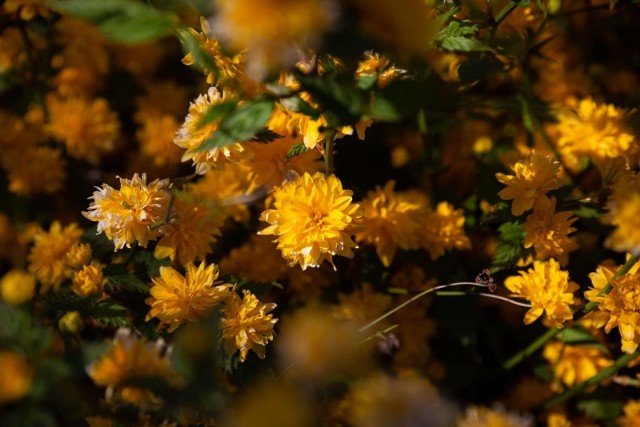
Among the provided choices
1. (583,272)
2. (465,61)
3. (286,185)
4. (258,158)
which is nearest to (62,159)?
(258,158)

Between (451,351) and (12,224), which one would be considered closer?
(451,351)

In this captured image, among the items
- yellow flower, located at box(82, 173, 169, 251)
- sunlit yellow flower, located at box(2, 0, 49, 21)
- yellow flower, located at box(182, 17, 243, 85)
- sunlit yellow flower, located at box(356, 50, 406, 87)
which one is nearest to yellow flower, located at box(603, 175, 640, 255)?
sunlit yellow flower, located at box(356, 50, 406, 87)

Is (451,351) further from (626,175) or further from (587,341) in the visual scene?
(626,175)

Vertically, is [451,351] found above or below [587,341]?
below

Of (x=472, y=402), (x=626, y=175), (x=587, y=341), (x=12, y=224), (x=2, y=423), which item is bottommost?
(x=472, y=402)

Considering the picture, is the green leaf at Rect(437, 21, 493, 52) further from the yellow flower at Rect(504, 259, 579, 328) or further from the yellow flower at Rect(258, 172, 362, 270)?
the yellow flower at Rect(504, 259, 579, 328)

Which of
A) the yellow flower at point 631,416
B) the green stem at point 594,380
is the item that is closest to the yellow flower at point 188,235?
the green stem at point 594,380
